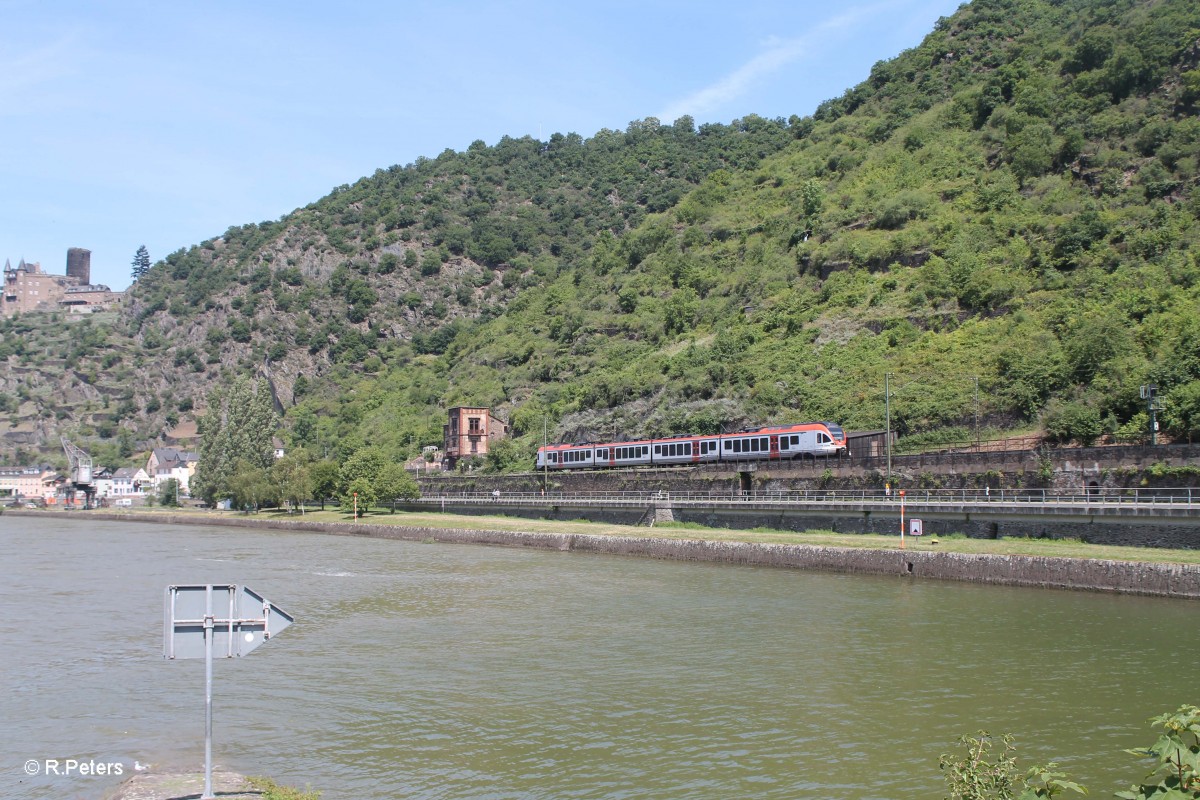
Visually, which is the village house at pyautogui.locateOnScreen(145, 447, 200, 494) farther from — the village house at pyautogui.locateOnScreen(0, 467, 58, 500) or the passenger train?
the passenger train

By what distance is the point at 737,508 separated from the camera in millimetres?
49906

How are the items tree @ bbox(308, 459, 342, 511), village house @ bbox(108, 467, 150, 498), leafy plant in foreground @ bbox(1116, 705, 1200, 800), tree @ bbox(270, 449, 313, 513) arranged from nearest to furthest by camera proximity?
Result: leafy plant in foreground @ bbox(1116, 705, 1200, 800), tree @ bbox(270, 449, 313, 513), tree @ bbox(308, 459, 342, 511), village house @ bbox(108, 467, 150, 498)

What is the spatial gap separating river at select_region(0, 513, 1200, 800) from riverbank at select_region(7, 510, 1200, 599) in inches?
34.8

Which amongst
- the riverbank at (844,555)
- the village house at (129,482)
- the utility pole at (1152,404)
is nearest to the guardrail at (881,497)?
the riverbank at (844,555)

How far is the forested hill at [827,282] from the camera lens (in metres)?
61.2

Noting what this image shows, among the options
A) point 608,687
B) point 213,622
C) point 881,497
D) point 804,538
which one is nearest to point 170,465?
point 804,538

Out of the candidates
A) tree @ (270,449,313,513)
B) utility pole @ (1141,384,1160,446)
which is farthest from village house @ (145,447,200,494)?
utility pole @ (1141,384,1160,446)

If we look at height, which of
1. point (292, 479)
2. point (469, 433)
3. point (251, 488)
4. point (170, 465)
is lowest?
point (251, 488)

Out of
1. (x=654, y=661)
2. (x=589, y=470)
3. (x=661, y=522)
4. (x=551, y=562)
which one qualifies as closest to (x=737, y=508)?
(x=661, y=522)

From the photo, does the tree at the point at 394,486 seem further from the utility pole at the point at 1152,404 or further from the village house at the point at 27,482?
the village house at the point at 27,482

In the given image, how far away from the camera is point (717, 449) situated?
60.0m

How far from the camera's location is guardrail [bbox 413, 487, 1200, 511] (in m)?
36.1

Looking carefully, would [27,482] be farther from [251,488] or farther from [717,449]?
[717,449]

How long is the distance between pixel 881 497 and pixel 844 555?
1015 cm
